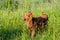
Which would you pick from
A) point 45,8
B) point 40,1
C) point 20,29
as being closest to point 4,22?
point 20,29

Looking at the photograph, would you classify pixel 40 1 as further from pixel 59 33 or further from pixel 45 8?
pixel 59 33

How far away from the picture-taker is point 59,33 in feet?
19.1

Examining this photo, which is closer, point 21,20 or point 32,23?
point 32,23

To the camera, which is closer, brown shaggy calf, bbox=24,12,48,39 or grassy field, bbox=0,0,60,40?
grassy field, bbox=0,0,60,40

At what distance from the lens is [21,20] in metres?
6.48

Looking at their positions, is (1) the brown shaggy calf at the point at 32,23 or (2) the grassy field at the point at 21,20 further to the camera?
(1) the brown shaggy calf at the point at 32,23

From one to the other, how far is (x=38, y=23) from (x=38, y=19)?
0.34ft

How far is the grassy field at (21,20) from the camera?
5.55 meters

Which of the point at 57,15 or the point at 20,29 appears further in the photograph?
the point at 57,15

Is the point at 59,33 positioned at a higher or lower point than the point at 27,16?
lower

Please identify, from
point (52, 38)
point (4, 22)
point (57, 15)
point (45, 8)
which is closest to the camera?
point (52, 38)

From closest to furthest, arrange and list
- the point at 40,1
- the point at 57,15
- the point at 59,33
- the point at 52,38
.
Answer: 1. the point at 52,38
2. the point at 59,33
3. the point at 57,15
4. the point at 40,1

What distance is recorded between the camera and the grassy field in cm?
555

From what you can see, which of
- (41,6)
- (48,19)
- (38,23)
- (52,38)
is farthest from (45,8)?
(52,38)
